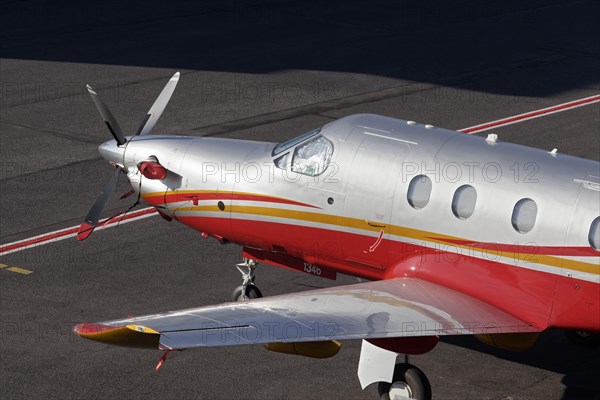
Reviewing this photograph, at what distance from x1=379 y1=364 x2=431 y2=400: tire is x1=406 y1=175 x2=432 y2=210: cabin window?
89.0 inches

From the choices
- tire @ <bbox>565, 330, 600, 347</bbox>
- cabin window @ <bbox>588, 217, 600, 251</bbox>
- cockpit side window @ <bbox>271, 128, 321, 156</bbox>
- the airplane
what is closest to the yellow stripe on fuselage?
the airplane

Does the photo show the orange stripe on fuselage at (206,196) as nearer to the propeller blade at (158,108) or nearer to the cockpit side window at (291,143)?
the cockpit side window at (291,143)

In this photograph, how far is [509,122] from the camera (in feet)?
95.6

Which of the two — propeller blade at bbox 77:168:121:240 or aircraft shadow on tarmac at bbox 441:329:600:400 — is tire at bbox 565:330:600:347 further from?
propeller blade at bbox 77:168:121:240

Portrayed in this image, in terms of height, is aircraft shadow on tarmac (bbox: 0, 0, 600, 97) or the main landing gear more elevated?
aircraft shadow on tarmac (bbox: 0, 0, 600, 97)

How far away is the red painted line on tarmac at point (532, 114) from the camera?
28516 millimetres

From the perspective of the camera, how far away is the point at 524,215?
48.6ft

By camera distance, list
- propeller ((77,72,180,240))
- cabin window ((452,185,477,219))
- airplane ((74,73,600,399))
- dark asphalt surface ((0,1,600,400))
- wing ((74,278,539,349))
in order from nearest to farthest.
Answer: wing ((74,278,539,349)), airplane ((74,73,600,399)), cabin window ((452,185,477,219)), dark asphalt surface ((0,1,600,400)), propeller ((77,72,180,240))

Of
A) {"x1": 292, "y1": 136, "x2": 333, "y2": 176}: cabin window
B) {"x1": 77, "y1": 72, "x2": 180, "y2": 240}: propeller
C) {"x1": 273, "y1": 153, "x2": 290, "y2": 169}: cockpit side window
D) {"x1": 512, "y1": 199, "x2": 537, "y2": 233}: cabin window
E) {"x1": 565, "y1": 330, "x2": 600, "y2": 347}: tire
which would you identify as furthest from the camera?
{"x1": 77, "y1": 72, "x2": 180, "y2": 240}: propeller

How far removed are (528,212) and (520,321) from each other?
1448 mm

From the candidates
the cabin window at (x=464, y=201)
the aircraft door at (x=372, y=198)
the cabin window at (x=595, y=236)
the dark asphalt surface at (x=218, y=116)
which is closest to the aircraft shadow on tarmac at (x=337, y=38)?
the dark asphalt surface at (x=218, y=116)

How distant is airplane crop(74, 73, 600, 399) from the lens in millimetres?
13938

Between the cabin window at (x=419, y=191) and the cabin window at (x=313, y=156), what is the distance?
142 centimetres

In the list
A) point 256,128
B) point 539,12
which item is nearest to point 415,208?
point 256,128
